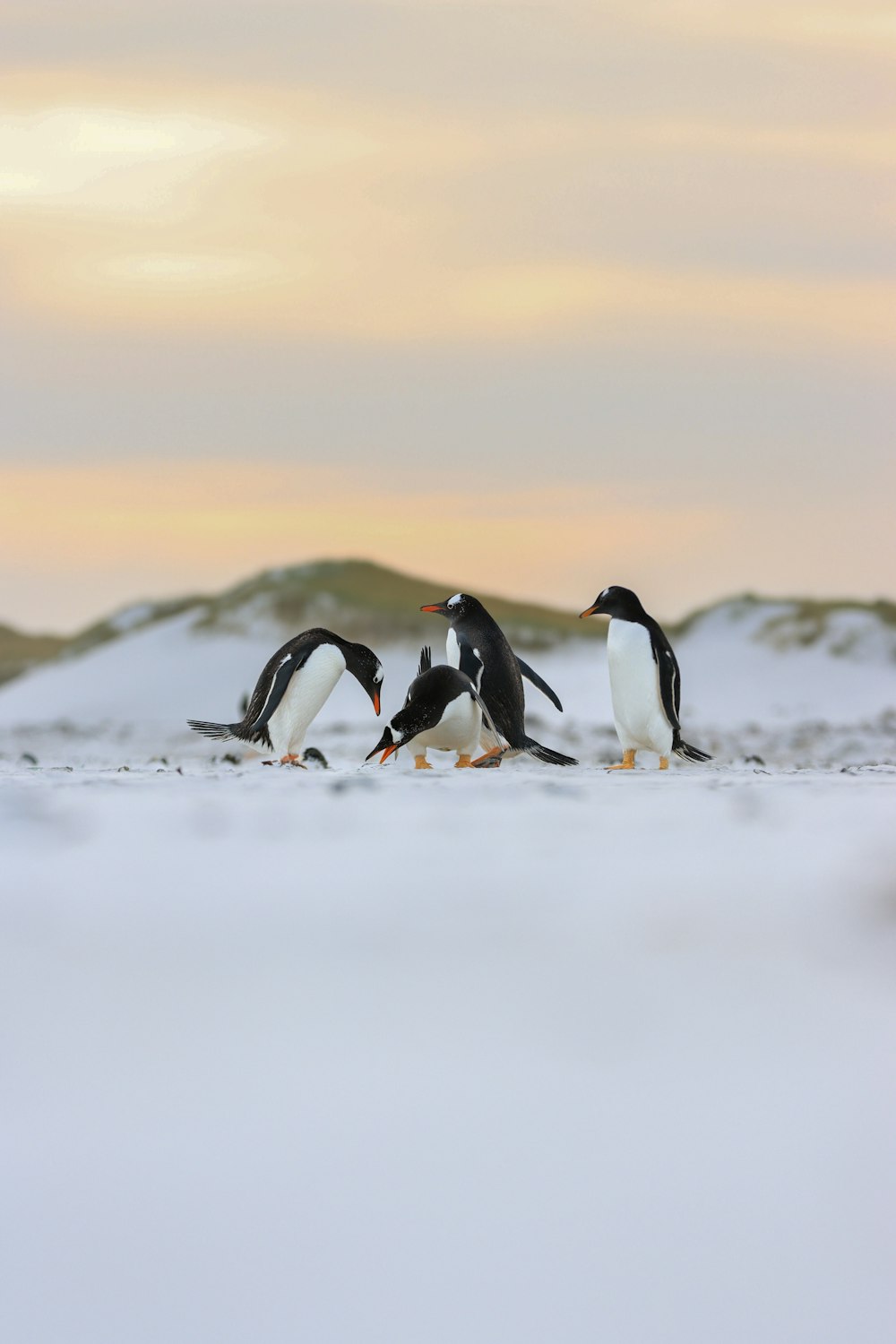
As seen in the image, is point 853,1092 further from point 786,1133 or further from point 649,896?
point 649,896

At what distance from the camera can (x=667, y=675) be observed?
6.57 meters

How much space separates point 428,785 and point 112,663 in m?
17.3

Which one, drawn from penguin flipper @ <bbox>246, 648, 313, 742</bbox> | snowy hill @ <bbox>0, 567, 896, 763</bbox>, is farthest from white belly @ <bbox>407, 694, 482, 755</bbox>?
snowy hill @ <bbox>0, 567, 896, 763</bbox>

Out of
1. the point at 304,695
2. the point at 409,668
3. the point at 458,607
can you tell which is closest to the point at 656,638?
the point at 458,607

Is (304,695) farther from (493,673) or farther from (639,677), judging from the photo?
(639,677)

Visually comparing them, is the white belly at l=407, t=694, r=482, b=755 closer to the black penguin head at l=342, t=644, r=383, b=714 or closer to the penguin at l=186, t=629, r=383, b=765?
the penguin at l=186, t=629, r=383, b=765

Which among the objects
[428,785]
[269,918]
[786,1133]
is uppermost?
[428,785]

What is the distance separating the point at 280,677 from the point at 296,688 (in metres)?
0.09

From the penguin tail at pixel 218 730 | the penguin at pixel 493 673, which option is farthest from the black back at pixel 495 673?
the penguin tail at pixel 218 730

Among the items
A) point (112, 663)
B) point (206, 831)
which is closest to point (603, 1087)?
point (206, 831)

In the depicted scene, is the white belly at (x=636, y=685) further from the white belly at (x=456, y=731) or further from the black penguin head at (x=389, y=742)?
the black penguin head at (x=389, y=742)

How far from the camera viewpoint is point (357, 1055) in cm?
501

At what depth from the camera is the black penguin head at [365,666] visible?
7.03 meters

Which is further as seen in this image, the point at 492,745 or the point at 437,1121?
the point at 492,745
